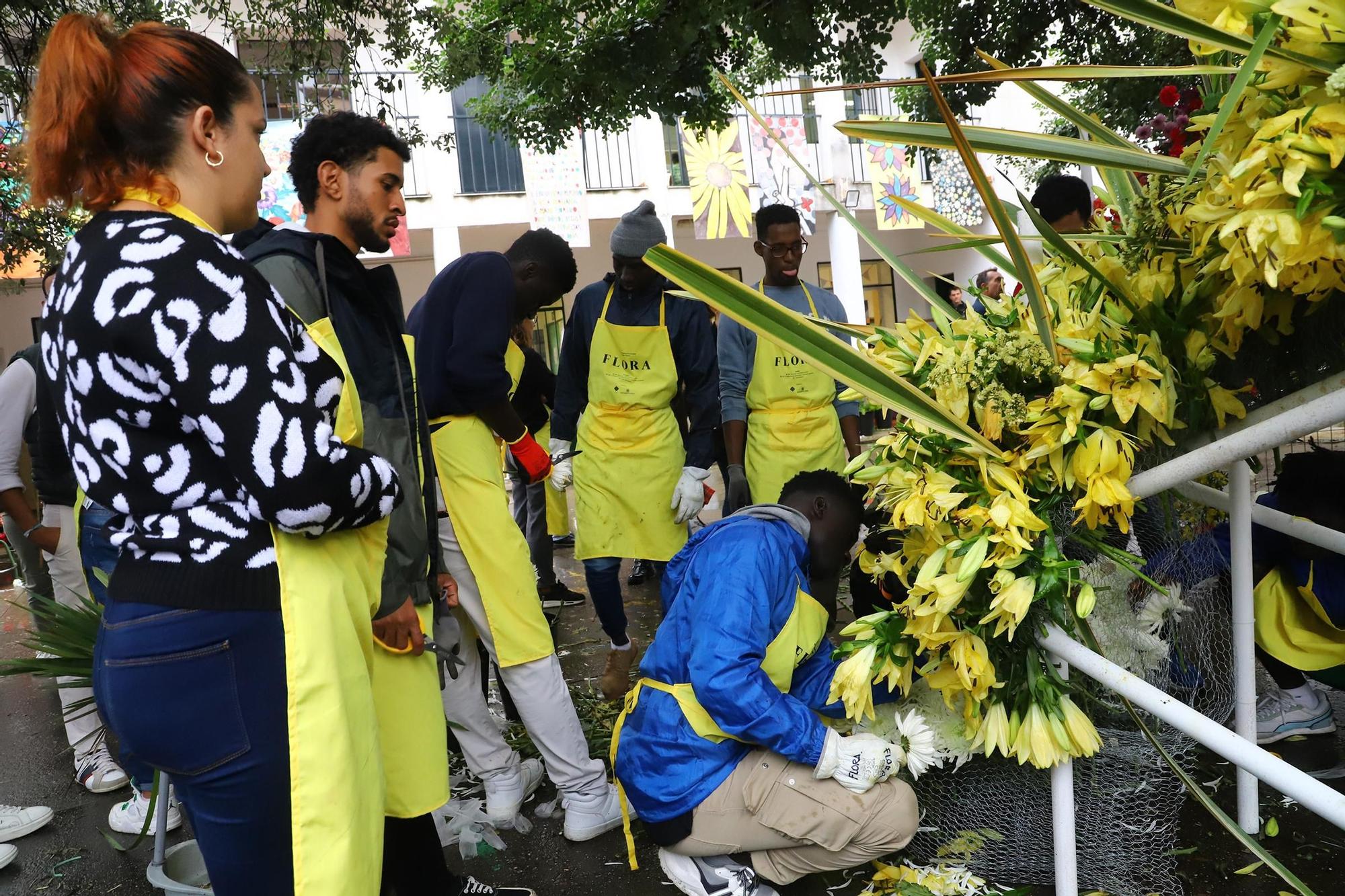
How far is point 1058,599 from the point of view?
2.00 metres

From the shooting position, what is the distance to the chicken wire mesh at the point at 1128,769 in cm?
231

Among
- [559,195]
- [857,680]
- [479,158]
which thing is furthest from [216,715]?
[479,158]

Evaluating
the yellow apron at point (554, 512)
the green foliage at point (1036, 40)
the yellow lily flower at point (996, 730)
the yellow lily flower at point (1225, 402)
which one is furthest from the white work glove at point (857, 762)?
the yellow apron at point (554, 512)

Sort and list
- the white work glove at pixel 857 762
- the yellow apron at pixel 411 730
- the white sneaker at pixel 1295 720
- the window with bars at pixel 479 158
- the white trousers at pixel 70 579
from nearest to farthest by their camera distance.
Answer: the yellow apron at pixel 411 730
the white work glove at pixel 857 762
the white sneaker at pixel 1295 720
the white trousers at pixel 70 579
the window with bars at pixel 479 158

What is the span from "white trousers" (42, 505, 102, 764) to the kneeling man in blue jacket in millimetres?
2318

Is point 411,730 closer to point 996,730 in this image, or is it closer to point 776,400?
point 996,730

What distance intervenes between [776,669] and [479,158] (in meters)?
14.8

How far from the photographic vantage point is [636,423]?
4109 mm

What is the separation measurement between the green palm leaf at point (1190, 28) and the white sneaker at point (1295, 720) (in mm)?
2315

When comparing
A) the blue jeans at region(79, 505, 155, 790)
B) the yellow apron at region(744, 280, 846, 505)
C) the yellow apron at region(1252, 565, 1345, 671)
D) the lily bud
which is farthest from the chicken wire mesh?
the blue jeans at region(79, 505, 155, 790)

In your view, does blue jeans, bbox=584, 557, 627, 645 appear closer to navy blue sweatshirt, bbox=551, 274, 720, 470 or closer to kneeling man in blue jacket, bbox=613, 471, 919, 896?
navy blue sweatshirt, bbox=551, 274, 720, 470

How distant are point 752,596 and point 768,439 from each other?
6.35 feet

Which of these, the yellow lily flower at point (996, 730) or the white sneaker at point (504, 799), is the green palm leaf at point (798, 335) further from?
the white sneaker at point (504, 799)

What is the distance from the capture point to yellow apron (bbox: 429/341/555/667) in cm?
299
